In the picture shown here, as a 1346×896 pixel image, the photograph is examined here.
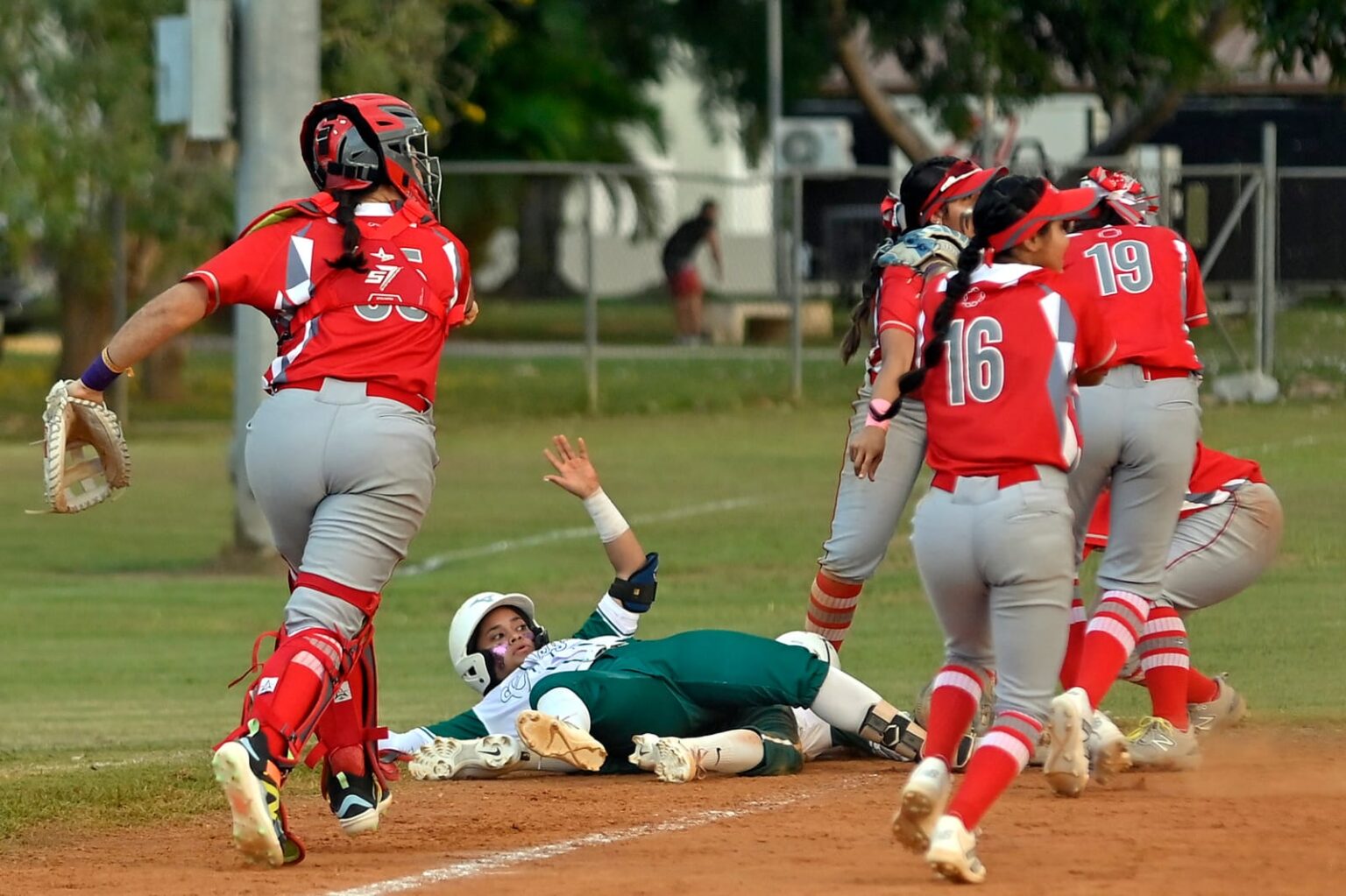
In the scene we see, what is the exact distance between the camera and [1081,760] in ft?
21.9

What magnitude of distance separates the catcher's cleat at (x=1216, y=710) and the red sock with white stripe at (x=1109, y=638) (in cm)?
114

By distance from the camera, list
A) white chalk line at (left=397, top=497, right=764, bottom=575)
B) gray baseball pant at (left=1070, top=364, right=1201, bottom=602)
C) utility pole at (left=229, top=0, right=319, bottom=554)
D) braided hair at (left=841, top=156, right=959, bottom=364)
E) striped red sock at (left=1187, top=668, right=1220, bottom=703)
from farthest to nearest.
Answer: white chalk line at (left=397, top=497, right=764, bottom=575) < utility pole at (left=229, top=0, right=319, bottom=554) < striped red sock at (left=1187, top=668, right=1220, bottom=703) < braided hair at (left=841, top=156, right=959, bottom=364) < gray baseball pant at (left=1070, top=364, right=1201, bottom=602)

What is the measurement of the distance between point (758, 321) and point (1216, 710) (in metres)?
24.3

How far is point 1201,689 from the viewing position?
27.1 ft

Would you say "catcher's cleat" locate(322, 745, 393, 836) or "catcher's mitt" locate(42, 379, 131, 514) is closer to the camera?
"catcher's mitt" locate(42, 379, 131, 514)

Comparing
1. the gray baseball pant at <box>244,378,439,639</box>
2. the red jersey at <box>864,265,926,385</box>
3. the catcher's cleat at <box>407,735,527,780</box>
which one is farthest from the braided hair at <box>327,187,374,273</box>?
the catcher's cleat at <box>407,735,527,780</box>

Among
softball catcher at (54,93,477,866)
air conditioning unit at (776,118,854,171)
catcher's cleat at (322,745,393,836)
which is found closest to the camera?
softball catcher at (54,93,477,866)

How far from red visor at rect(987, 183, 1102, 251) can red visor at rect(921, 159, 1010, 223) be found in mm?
1645

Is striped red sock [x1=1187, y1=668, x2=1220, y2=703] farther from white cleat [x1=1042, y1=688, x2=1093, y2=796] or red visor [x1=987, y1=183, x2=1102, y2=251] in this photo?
red visor [x1=987, y1=183, x2=1102, y2=251]

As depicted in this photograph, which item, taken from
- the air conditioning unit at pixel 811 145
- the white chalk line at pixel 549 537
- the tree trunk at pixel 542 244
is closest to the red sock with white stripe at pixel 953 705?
the white chalk line at pixel 549 537

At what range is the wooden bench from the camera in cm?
3161

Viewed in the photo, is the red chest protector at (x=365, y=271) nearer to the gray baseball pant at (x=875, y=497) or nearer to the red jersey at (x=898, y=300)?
the red jersey at (x=898, y=300)

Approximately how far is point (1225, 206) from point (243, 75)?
14116 millimetres

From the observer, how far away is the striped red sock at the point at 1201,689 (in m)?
8.23
